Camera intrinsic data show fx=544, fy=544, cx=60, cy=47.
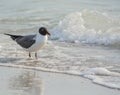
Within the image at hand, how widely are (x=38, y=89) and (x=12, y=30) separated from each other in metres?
5.90

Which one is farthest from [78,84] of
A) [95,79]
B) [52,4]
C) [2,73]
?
[52,4]

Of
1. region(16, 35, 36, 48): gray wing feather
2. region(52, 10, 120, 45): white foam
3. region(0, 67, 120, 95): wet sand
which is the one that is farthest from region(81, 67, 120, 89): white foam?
region(52, 10, 120, 45): white foam

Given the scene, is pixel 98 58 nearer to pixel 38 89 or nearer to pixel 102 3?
pixel 38 89

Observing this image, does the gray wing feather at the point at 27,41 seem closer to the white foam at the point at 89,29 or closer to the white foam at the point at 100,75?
the white foam at the point at 100,75

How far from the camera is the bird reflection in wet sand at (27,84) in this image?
279 inches

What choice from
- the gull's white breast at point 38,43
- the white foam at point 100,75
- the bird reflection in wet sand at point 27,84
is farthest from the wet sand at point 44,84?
the gull's white breast at point 38,43

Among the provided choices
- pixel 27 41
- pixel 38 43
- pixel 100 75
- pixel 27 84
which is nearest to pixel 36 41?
pixel 38 43

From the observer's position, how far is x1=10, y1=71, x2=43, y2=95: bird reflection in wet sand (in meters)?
7.08

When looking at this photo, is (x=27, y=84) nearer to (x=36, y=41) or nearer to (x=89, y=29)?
(x=36, y=41)

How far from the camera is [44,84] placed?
295 inches

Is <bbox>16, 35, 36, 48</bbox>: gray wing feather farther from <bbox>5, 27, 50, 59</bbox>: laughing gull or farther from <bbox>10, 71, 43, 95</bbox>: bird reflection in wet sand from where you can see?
<bbox>10, 71, 43, 95</bbox>: bird reflection in wet sand

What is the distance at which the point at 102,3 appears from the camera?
16.8m

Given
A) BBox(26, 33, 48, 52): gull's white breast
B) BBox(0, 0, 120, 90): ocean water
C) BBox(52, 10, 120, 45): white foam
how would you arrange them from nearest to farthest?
BBox(0, 0, 120, 90): ocean water < BBox(26, 33, 48, 52): gull's white breast < BBox(52, 10, 120, 45): white foam

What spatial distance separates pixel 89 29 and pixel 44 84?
4.90m
